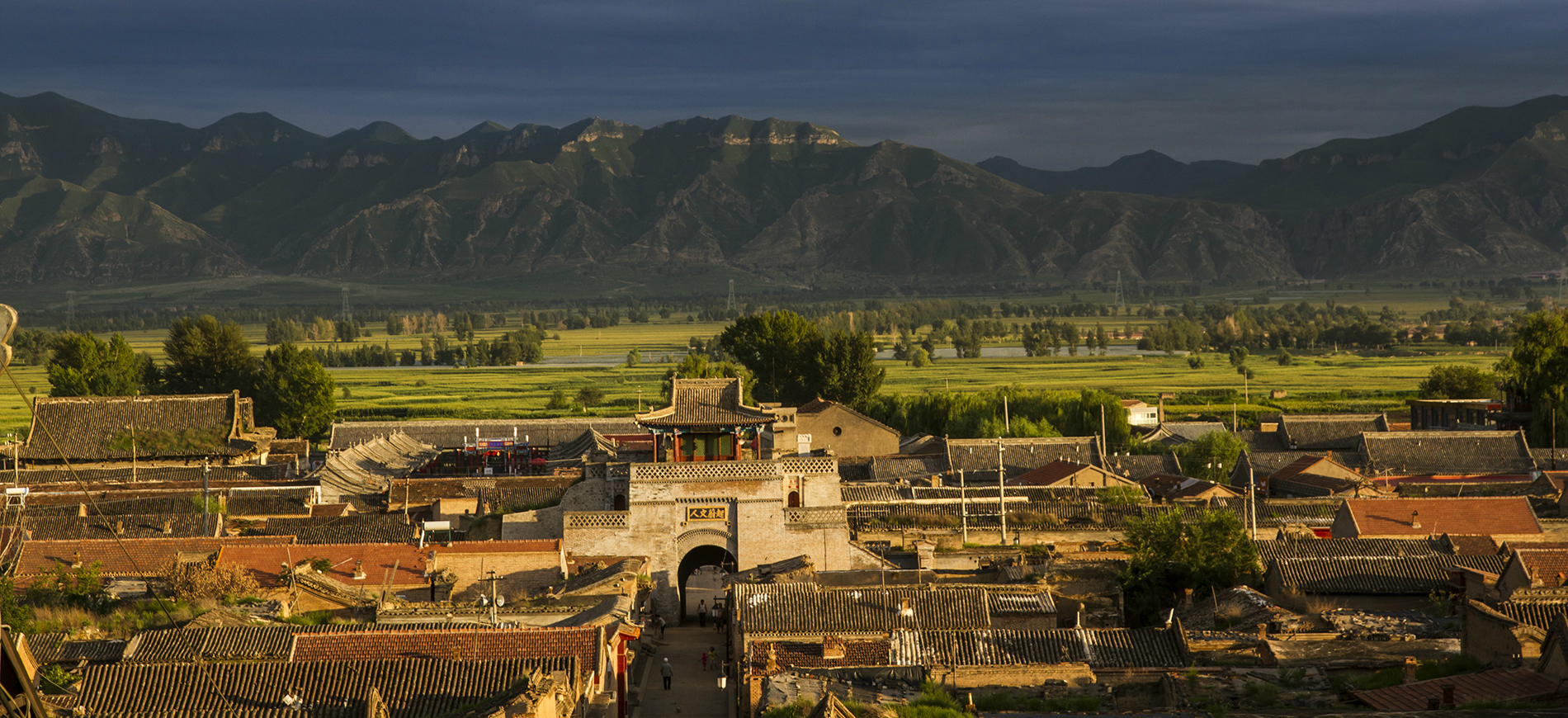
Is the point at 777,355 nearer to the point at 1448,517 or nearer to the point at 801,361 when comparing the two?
the point at 801,361

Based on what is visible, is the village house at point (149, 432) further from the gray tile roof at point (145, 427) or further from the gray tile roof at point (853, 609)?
the gray tile roof at point (853, 609)

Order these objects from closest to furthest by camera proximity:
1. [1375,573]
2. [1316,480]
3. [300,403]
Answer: [1375,573] → [1316,480] → [300,403]

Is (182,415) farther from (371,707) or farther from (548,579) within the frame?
(371,707)

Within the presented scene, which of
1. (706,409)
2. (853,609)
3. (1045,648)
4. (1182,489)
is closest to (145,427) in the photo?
(706,409)

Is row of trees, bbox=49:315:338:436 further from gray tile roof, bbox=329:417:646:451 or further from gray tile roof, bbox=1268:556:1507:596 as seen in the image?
gray tile roof, bbox=1268:556:1507:596

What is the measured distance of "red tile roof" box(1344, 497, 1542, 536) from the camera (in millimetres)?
36781

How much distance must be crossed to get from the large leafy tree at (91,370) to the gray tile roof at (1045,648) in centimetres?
7143

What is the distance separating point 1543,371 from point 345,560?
177 ft

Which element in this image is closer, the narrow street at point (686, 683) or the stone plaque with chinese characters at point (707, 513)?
the narrow street at point (686, 683)

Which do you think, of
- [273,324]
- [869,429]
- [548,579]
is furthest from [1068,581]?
[273,324]

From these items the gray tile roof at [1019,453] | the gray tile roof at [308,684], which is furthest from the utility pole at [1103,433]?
the gray tile roof at [308,684]

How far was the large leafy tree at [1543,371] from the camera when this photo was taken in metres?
63.7

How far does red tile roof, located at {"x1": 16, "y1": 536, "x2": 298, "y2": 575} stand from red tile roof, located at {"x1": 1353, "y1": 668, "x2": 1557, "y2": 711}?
2335 cm

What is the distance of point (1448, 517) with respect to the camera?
37.4 metres
